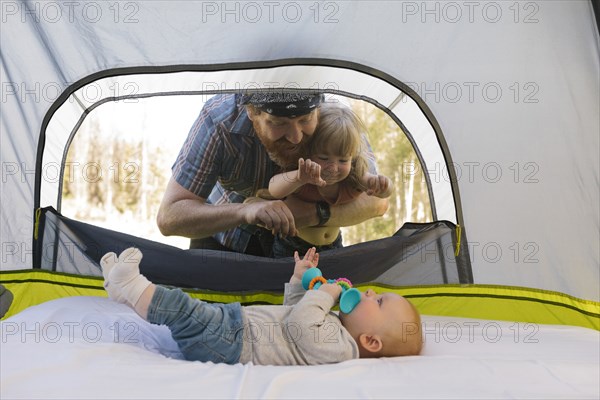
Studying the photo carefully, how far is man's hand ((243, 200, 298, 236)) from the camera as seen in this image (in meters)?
2.25

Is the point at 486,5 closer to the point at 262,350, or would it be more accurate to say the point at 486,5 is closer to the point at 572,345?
the point at 572,345

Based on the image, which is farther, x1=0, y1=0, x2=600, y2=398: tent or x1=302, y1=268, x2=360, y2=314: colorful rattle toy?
x1=0, y1=0, x2=600, y2=398: tent

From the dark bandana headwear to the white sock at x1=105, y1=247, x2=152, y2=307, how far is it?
0.87 meters

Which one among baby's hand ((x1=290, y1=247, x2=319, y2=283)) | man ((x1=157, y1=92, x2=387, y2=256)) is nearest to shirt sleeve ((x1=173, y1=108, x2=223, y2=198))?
man ((x1=157, y1=92, x2=387, y2=256))

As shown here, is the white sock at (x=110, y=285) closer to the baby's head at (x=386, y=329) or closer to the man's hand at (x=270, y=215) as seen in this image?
the baby's head at (x=386, y=329)

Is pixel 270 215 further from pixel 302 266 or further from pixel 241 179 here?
pixel 302 266

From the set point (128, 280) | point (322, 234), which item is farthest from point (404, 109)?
point (128, 280)

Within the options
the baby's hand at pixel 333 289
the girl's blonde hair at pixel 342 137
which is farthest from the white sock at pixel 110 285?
the girl's blonde hair at pixel 342 137

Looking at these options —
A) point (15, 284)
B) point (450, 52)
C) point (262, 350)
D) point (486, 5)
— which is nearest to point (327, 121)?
point (450, 52)

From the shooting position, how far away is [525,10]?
2.20m

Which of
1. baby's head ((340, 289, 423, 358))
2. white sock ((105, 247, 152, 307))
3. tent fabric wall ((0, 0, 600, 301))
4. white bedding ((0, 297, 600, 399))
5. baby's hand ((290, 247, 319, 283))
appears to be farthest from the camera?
tent fabric wall ((0, 0, 600, 301))

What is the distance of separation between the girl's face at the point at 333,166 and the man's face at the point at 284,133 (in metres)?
0.07

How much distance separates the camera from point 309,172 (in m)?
2.23

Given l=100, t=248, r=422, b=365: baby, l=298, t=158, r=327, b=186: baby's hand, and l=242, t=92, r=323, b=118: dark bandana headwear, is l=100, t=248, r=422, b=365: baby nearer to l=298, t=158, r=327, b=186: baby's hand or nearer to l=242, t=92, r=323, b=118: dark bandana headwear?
l=298, t=158, r=327, b=186: baby's hand
